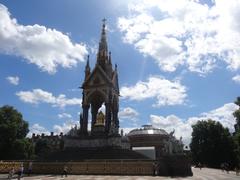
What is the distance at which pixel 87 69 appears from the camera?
189ft

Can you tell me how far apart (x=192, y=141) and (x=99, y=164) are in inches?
1496

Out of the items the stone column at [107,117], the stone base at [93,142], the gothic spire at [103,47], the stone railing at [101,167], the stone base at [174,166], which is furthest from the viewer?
the gothic spire at [103,47]

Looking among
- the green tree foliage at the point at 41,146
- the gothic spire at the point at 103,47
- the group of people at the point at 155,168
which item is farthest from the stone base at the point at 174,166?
the green tree foliage at the point at 41,146

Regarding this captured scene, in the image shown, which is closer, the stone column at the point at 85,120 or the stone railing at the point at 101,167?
the stone railing at the point at 101,167

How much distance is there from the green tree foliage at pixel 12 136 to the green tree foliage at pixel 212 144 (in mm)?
35088

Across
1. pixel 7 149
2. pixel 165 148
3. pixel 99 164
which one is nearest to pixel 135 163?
pixel 99 164

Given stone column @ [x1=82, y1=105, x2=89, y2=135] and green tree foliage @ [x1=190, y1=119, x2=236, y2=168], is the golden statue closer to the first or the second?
stone column @ [x1=82, y1=105, x2=89, y2=135]

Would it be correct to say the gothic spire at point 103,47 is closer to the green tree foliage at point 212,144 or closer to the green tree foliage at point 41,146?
the green tree foliage at point 212,144

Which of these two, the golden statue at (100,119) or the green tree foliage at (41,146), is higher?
the golden statue at (100,119)

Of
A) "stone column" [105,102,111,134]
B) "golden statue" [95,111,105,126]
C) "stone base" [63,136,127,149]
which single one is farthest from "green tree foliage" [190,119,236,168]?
"stone column" [105,102,111,134]

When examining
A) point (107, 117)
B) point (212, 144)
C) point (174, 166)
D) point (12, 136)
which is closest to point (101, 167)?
point (174, 166)

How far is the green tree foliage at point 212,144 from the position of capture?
6222cm

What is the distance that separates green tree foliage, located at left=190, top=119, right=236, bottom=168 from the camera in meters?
62.2

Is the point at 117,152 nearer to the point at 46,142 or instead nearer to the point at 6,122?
the point at 6,122
